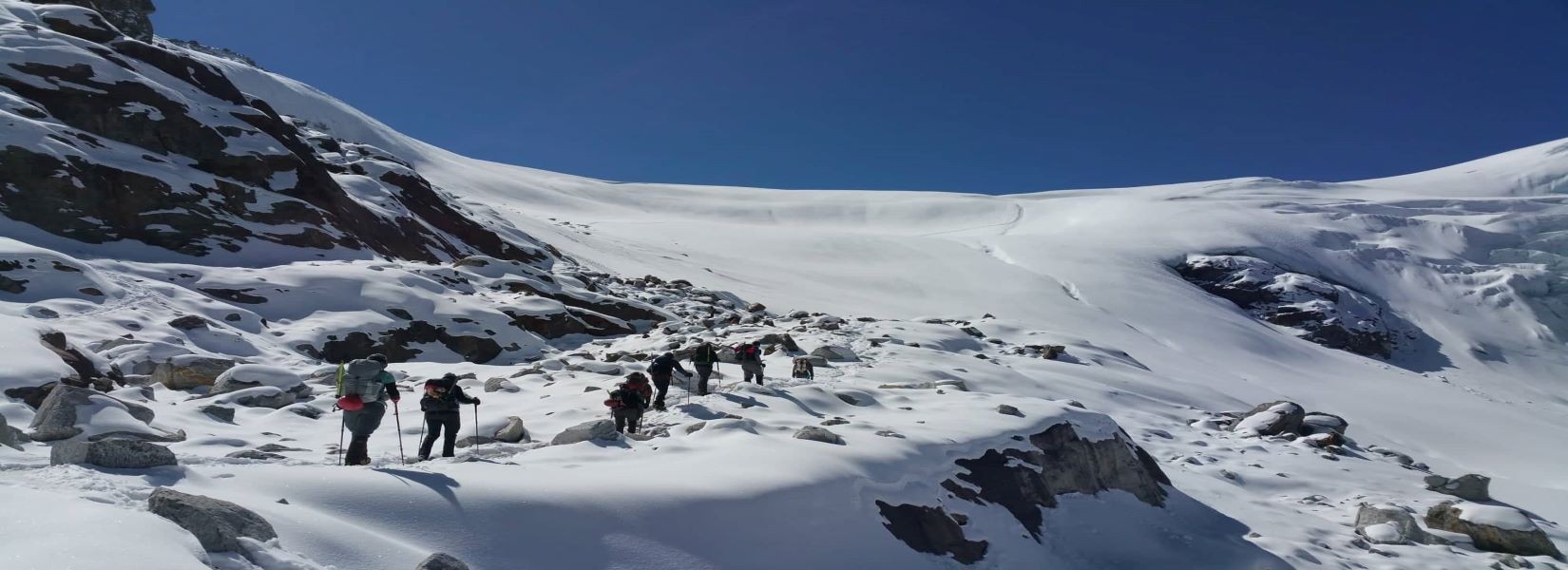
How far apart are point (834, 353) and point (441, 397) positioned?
13.2m

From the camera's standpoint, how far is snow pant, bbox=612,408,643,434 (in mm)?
11750

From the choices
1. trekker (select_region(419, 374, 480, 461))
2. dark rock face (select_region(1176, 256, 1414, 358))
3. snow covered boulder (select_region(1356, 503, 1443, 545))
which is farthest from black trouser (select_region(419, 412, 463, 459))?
dark rock face (select_region(1176, 256, 1414, 358))

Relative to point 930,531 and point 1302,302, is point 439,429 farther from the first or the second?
point 1302,302

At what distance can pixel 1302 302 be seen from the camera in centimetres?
5794

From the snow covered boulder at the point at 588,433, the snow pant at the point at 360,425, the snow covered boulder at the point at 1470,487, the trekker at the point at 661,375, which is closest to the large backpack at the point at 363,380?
the snow pant at the point at 360,425

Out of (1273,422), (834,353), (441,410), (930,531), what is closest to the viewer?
(930,531)

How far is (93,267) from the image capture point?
1900 cm

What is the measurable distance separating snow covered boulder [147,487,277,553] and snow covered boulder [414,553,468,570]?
0.92m

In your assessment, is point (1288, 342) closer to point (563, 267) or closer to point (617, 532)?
point (563, 267)

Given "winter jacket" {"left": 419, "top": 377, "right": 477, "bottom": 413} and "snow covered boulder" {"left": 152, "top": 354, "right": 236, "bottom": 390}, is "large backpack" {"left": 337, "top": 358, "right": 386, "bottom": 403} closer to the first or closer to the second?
"winter jacket" {"left": 419, "top": 377, "right": 477, "bottom": 413}

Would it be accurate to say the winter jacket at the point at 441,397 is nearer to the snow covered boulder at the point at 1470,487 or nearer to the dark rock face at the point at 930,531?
the dark rock face at the point at 930,531

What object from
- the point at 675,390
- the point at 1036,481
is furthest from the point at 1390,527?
the point at 675,390

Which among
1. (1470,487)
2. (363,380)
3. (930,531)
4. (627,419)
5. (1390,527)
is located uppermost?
(363,380)

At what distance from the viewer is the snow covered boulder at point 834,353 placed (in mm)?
21766
